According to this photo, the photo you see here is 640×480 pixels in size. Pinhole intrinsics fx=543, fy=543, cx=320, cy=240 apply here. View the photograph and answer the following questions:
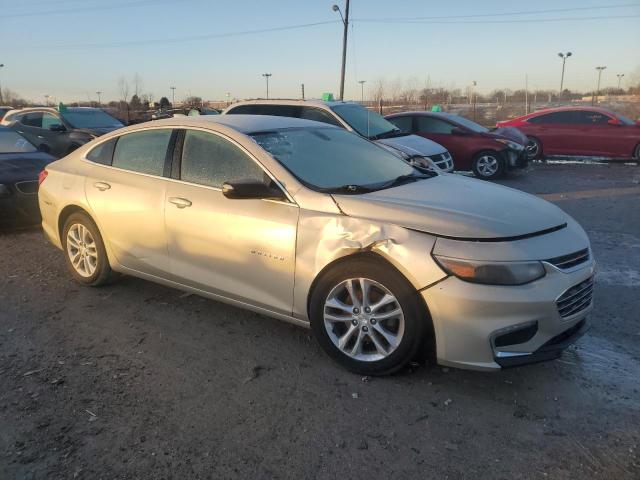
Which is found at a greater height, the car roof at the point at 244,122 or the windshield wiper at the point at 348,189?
the car roof at the point at 244,122

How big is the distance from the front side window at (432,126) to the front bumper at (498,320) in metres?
9.35

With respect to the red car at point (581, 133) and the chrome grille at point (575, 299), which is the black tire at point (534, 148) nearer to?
the red car at point (581, 133)

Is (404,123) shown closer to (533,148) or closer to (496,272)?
(533,148)

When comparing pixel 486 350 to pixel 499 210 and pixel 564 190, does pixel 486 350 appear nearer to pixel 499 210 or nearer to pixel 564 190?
pixel 499 210

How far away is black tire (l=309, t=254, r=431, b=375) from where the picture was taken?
312cm

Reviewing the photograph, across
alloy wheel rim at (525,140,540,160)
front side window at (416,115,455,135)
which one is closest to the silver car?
front side window at (416,115,455,135)

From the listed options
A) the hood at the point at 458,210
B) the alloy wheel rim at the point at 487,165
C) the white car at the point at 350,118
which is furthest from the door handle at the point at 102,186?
the alloy wheel rim at the point at 487,165

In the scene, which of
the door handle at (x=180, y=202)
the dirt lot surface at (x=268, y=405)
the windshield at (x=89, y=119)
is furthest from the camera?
the windshield at (x=89, y=119)

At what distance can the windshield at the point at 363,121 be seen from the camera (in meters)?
9.24

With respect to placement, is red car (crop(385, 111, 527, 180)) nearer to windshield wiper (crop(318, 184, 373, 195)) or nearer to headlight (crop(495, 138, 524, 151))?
headlight (crop(495, 138, 524, 151))

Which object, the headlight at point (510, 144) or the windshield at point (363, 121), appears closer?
the windshield at point (363, 121)

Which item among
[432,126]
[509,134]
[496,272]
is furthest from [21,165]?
[509,134]

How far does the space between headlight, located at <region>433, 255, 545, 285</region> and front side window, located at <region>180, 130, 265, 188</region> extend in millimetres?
1495

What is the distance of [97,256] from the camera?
15.8ft
